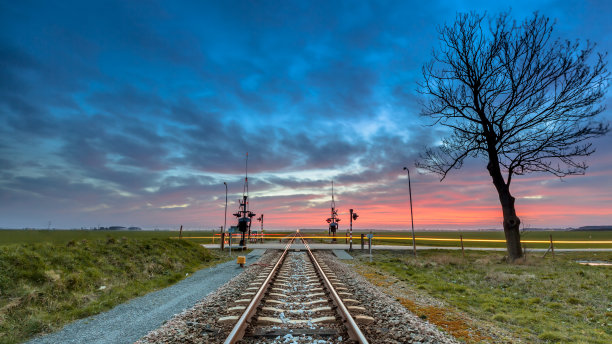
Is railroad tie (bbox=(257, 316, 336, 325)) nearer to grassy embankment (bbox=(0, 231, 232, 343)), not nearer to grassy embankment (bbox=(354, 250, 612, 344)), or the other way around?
grassy embankment (bbox=(354, 250, 612, 344))

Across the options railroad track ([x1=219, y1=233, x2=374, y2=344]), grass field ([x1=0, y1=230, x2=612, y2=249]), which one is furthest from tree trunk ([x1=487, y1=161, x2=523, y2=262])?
railroad track ([x1=219, y1=233, x2=374, y2=344])

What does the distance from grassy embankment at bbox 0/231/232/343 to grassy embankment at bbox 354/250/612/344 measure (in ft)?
28.1

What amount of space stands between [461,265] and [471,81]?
1105 centimetres

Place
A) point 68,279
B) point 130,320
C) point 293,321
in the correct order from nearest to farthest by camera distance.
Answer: point 293,321, point 130,320, point 68,279

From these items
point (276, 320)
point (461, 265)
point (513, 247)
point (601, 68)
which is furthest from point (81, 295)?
point (601, 68)

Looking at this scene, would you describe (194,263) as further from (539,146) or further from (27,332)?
(539,146)

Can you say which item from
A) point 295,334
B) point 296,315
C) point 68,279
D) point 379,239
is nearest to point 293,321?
point 296,315

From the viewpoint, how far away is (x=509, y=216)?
725 inches

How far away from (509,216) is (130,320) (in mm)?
19354

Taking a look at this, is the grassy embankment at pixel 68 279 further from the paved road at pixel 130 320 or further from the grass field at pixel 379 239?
the grass field at pixel 379 239

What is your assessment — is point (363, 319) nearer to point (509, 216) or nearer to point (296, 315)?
point (296, 315)

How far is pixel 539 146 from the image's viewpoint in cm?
1822

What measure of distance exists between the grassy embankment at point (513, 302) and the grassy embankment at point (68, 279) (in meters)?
8.58

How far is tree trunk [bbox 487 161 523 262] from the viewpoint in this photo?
18.2m
